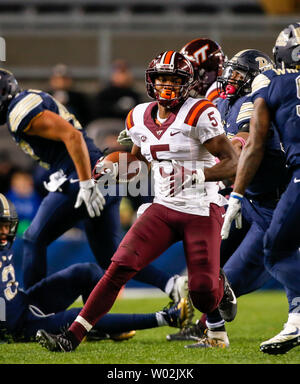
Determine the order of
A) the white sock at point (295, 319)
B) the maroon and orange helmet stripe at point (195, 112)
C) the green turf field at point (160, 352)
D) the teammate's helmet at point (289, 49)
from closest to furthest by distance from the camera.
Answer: the green turf field at point (160, 352) → the white sock at point (295, 319) → the maroon and orange helmet stripe at point (195, 112) → the teammate's helmet at point (289, 49)

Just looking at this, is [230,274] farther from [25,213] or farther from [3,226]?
[25,213]

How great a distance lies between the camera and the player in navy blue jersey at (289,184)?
4.04m

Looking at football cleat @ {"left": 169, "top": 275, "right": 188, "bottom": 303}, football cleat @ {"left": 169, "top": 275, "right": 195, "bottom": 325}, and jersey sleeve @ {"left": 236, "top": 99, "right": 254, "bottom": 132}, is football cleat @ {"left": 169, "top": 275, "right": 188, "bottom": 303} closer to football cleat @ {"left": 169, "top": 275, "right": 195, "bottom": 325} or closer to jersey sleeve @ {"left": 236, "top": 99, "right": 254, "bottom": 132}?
football cleat @ {"left": 169, "top": 275, "right": 195, "bottom": 325}

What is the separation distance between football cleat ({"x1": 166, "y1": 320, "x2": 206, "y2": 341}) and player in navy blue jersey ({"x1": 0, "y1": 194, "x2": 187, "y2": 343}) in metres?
0.16

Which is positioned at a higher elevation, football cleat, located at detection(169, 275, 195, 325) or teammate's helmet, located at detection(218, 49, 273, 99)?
teammate's helmet, located at detection(218, 49, 273, 99)

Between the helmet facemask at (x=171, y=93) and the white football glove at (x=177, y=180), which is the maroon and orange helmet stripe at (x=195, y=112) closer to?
the helmet facemask at (x=171, y=93)

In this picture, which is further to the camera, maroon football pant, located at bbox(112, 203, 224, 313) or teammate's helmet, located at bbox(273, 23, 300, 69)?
teammate's helmet, located at bbox(273, 23, 300, 69)

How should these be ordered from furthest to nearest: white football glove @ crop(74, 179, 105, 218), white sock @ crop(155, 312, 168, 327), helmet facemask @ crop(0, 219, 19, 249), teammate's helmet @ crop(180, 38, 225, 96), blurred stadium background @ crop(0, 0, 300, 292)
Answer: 1. blurred stadium background @ crop(0, 0, 300, 292)
2. teammate's helmet @ crop(180, 38, 225, 96)
3. white football glove @ crop(74, 179, 105, 218)
4. white sock @ crop(155, 312, 168, 327)
5. helmet facemask @ crop(0, 219, 19, 249)

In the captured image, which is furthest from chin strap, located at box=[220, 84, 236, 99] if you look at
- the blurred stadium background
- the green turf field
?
the blurred stadium background

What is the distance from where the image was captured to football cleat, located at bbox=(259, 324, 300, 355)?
402cm

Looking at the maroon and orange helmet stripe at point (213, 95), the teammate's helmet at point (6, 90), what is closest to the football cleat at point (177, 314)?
the maroon and orange helmet stripe at point (213, 95)

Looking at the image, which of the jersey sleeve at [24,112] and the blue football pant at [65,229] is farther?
the blue football pant at [65,229]

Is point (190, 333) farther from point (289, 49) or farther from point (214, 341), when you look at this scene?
point (289, 49)

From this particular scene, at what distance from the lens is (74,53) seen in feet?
34.6
